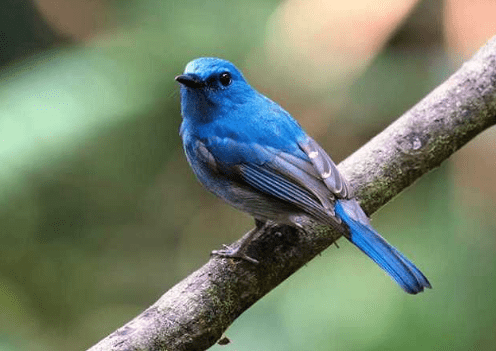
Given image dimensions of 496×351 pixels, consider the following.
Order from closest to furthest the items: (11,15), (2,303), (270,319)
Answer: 1. (270,319)
2. (2,303)
3. (11,15)

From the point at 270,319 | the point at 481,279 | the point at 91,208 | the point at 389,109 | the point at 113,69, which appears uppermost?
the point at 113,69

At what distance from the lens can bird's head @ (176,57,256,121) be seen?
3.25m

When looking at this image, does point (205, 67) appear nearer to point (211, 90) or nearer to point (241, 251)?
point (211, 90)

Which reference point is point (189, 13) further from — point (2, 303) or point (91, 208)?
point (2, 303)

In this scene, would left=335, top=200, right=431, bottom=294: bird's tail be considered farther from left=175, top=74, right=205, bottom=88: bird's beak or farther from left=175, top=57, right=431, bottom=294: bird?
left=175, top=74, right=205, bottom=88: bird's beak

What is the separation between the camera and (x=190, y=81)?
10.5 feet

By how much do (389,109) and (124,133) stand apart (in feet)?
4.71

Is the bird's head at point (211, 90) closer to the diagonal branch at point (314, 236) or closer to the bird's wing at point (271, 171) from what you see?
the bird's wing at point (271, 171)

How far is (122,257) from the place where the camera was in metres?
4.85

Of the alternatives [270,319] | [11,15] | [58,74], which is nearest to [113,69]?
[58,74]

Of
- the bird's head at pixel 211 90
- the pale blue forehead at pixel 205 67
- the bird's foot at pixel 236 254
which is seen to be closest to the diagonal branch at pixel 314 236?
the bird's foot at pixel 236 254

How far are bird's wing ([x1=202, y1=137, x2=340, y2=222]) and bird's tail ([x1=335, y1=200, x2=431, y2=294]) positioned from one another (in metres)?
0.07

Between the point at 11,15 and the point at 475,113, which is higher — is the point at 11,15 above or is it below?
above

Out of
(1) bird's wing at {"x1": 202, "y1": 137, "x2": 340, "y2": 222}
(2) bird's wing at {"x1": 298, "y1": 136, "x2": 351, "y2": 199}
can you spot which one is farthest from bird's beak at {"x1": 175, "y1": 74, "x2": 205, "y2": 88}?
(2) bird's wing at {"x1": 298, "y1": 136, "x2": 351, "y2": 199}
